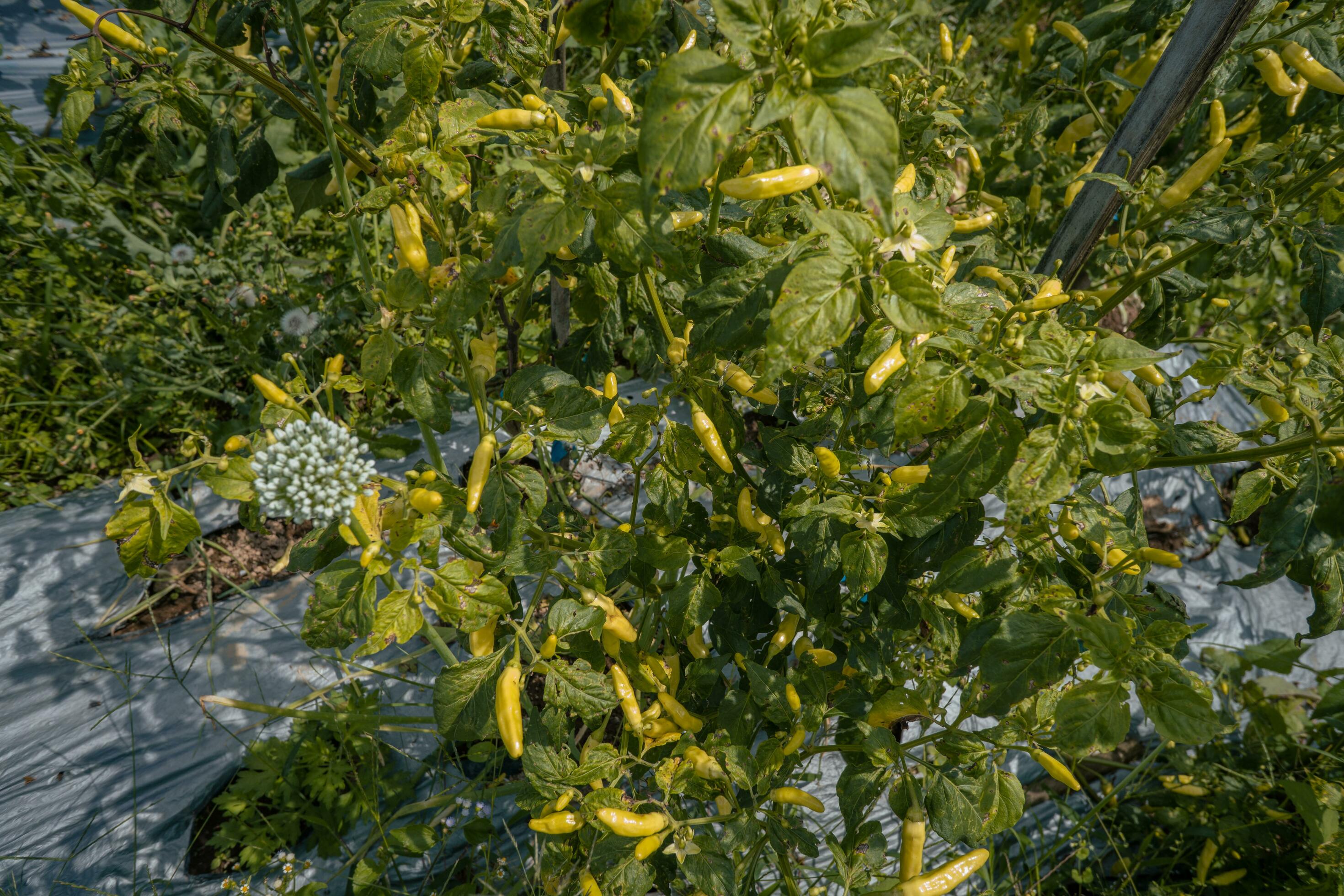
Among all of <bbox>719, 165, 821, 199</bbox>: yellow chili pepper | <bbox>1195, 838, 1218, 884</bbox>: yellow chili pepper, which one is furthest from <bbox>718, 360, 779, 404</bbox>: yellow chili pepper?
<bbox>1195, 838, 1218, 884</bbox>: yellow chili pepper

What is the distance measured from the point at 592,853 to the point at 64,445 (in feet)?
8.91

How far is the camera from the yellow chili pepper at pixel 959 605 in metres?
1.33

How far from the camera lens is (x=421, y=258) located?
41.1 inches

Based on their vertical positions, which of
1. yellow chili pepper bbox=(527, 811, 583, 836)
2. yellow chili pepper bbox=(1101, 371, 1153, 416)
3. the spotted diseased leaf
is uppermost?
yellow chili pepper bbox=(1101, 371, 1153, 416)

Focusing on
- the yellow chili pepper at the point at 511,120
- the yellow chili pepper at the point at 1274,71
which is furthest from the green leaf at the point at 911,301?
the yellow chili pepper at the point at 1274,71

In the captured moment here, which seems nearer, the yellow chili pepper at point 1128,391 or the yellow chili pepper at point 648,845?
the yellow chili pepper at point 648,845

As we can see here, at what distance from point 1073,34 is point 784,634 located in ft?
4.79

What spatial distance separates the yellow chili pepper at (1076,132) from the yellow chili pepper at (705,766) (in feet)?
5.38

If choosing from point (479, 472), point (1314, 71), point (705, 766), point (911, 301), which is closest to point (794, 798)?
point (705, 766)

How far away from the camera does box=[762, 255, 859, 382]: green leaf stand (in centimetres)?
74

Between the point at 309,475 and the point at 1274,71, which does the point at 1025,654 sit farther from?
the point at 1274,71

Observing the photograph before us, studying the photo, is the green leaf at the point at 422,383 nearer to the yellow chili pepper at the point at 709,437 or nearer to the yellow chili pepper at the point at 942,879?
the yellow chili pepper at the point at 709,437

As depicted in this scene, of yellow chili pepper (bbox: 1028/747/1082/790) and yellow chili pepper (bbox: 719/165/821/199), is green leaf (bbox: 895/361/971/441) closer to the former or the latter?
yellow chili pepper (bbox: 719/165/821/199)

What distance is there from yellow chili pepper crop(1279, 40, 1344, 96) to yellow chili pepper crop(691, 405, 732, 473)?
4.21 feet
